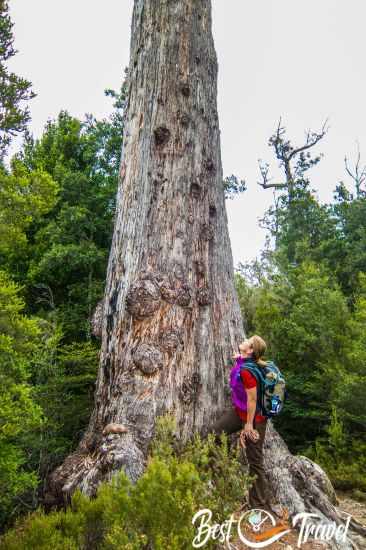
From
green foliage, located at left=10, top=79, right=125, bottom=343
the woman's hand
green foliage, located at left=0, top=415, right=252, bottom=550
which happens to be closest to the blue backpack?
the woman's hand

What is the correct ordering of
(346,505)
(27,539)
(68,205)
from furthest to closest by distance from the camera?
(68,205) < (346,505) < (27,539)

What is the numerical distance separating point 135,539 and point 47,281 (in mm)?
10376

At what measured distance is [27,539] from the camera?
234cm

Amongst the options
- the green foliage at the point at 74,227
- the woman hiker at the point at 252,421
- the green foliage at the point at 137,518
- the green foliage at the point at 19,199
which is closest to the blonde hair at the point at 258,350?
the woman hiker at the point at 252,421

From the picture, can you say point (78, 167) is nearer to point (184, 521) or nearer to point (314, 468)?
point (314, 468)

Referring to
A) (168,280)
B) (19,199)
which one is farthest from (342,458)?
(19,199)

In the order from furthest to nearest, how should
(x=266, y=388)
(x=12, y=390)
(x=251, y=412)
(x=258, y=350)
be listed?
(x=12, y=390), (x=258, y=350), (x=266, y=388), (x=251, y=412)

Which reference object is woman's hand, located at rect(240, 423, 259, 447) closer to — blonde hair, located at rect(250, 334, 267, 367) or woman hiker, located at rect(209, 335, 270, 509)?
woman hiker, located at rect(209, 335, 270, 509)

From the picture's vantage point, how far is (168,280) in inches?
173

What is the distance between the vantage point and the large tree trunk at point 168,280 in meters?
3.90

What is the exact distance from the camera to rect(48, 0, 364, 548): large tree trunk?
3896 millimetres

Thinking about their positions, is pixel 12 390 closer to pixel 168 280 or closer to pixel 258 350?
pixel 168 280

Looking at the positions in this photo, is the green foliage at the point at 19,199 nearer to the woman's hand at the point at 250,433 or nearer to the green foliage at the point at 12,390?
the green foliage at the point at 12,390

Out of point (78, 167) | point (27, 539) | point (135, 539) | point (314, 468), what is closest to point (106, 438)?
point (27, 539)
